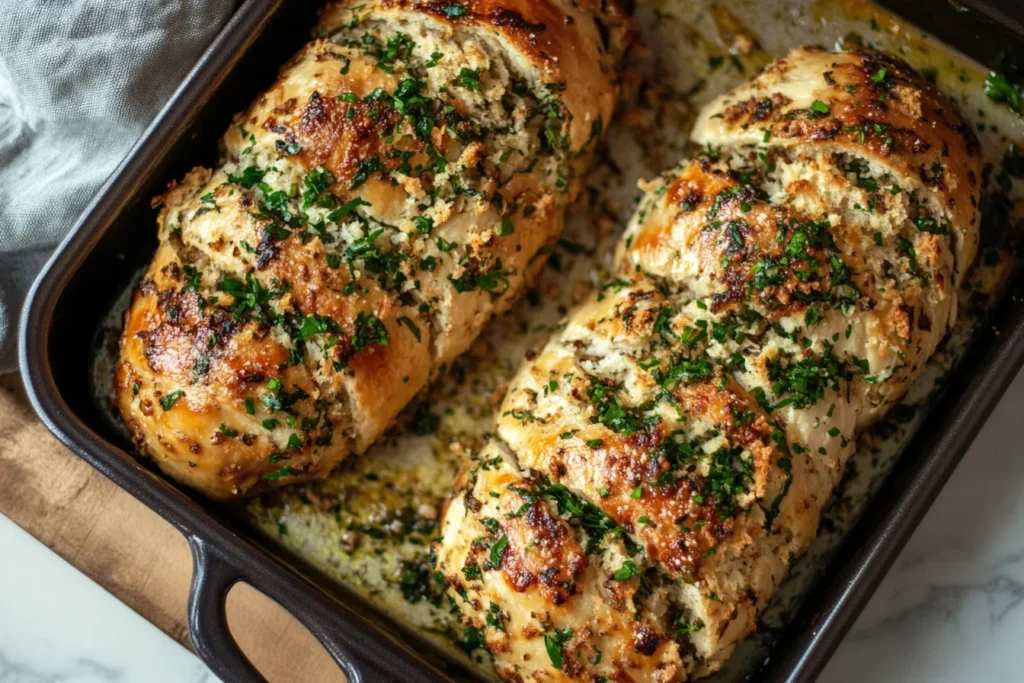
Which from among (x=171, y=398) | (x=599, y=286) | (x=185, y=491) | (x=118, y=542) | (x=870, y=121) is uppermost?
(x=870, y=121)

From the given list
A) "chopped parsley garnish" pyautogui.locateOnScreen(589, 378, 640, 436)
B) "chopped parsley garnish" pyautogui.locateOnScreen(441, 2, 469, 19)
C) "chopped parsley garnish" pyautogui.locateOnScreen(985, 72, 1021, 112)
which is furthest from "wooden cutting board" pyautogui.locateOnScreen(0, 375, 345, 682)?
"chopped parsley garnish" pyautogui.locateOnScreen(985, 72, 1021, 112)

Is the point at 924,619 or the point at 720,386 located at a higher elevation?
the point at 720,386

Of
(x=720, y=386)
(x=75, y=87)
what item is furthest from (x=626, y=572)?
(x=75, y=87)

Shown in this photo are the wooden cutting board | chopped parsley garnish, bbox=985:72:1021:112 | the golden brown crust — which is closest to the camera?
the golden brown crust

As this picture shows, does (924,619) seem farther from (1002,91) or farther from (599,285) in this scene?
(1002,91)

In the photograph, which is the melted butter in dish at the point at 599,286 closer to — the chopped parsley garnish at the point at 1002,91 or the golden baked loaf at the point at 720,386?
the chopped parsley garnish at the point at 1002,91

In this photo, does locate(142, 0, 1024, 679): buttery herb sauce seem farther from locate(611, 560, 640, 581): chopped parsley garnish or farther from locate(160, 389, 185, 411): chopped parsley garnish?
locate(611, 560, 640, 581): chopped parsley garnish

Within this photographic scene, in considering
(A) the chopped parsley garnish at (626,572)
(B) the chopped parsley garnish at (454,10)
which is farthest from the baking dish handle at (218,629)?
(B) the chopped parsley garnish at (454,10)
